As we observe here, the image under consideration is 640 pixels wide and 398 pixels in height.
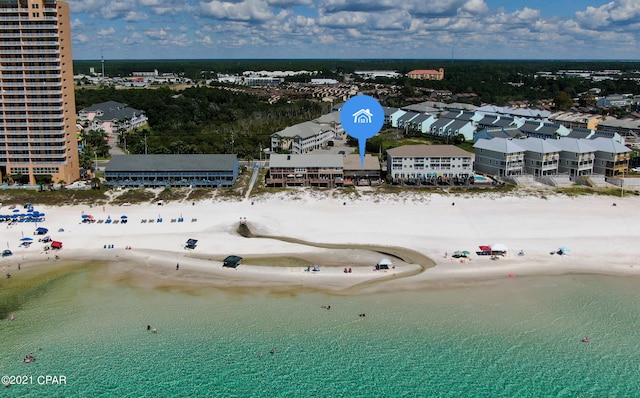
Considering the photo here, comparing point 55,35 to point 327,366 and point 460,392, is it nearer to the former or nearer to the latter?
point 327,366

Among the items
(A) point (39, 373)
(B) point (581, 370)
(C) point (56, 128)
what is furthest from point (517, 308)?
(C) point (56, 128)

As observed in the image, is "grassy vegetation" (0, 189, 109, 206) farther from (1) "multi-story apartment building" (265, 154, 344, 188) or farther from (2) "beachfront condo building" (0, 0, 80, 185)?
(1) "multi-story apartment building" (265, 154, 344, 188)

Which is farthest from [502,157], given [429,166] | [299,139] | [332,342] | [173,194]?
[332,342]

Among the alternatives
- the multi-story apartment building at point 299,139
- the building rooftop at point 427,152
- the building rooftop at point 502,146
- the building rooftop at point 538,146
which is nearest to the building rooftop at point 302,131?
the multi-story apartment building at point 299,139

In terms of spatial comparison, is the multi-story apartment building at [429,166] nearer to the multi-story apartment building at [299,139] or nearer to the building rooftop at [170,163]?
the building rooftop at [170,163]

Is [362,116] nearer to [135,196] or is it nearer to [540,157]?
[540,157]

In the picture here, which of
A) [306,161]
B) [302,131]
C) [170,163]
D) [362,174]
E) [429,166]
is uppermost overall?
[302,131]
